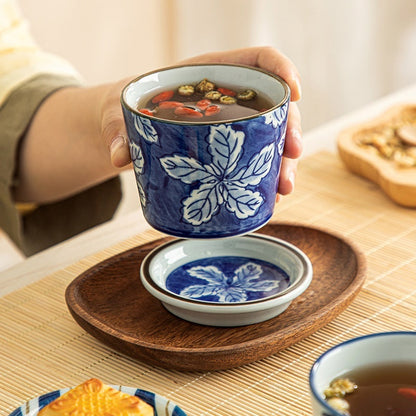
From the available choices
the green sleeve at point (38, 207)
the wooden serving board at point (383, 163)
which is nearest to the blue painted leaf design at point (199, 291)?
the wooden serving board at point (383, 163)

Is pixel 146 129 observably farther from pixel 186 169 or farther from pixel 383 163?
pixel 383 163

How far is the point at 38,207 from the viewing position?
119 cm

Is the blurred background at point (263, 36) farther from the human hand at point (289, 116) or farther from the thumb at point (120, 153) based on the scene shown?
the thumb at point (120, 153)

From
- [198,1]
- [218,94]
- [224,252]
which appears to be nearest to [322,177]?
[224,252]

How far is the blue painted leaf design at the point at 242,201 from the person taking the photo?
1.99ft

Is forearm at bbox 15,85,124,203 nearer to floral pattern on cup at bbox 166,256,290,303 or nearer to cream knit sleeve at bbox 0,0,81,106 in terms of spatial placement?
cream knit sleeve at bbox 0,0,81,106

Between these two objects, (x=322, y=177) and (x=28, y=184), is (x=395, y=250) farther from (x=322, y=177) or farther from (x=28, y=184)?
(x=28, y=184)

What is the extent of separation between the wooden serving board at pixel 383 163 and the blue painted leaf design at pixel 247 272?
11.6 inches

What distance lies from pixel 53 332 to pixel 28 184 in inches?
19.1

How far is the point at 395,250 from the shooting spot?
85cm

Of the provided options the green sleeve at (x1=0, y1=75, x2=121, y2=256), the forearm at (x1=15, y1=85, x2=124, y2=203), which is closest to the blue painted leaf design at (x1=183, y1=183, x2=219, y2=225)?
the forearm at (x1=15, y1=85, x2=124, y2=203)

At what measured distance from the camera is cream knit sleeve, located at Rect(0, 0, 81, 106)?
3.73 ft

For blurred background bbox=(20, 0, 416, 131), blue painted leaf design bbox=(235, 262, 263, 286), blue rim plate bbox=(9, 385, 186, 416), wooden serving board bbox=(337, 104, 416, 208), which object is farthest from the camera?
blurred background bbox=(20, 0, 416, 131)

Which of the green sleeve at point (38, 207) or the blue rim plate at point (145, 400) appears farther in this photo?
the green sleeve at point (38, 207)
